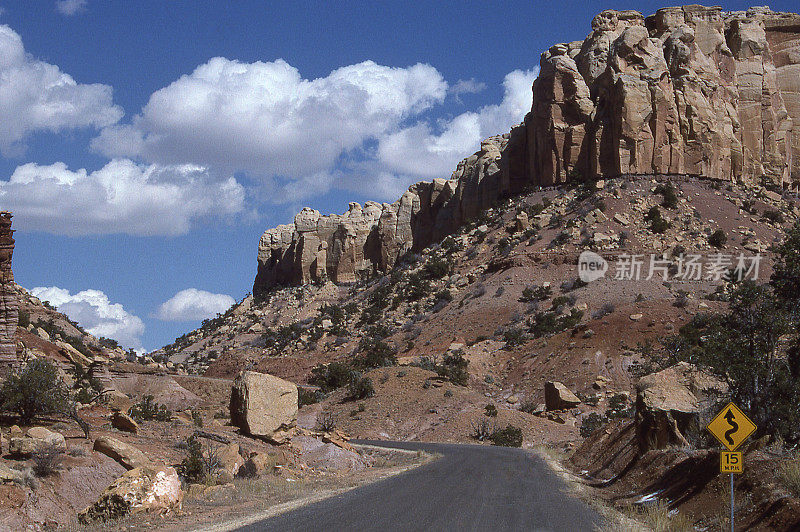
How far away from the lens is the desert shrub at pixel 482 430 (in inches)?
1393

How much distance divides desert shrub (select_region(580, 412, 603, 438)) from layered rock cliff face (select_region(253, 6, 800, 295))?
130 ft

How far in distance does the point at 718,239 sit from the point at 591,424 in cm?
3415

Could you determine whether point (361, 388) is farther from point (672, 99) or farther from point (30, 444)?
point (672, 99)

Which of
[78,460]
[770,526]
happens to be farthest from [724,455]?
[78,460]

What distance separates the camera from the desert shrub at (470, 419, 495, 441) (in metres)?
35.4

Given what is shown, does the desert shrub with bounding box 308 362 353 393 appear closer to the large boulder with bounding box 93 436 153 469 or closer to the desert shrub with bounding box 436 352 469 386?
the desert shrub with bounding box 436 352 469 386

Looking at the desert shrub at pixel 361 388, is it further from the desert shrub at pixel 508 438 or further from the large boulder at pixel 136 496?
the large boulder at pixel 136 496

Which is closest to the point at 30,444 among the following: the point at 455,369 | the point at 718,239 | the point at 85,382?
the point at 85,382

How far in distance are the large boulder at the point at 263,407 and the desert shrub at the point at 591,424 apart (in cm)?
1594

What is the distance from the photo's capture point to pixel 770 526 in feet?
33.4

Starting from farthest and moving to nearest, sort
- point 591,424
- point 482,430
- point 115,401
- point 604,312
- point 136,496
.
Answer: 1. point 604,312
2. point 482,430
3. point 591,424
4. point 115,401
5. point 136,496

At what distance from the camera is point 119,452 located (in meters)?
15.1

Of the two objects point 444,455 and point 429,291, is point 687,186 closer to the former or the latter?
point 429,291

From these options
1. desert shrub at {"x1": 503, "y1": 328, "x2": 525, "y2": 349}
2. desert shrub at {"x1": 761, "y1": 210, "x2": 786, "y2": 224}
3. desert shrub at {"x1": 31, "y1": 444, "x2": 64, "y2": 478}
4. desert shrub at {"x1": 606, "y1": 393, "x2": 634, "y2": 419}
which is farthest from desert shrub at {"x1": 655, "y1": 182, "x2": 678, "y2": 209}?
desert shrub at {"x1": 31, "y1": 444, "x2": 64, "y2": 478}
